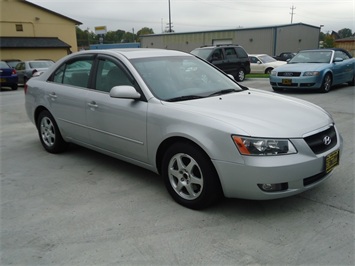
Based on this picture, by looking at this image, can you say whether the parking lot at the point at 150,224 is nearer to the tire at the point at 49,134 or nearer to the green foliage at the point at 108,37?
the tire at the point at 49,134

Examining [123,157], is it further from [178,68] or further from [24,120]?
[24,120]

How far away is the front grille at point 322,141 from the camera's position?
3.18 m

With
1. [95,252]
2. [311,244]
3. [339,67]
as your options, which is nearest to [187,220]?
[95,252]

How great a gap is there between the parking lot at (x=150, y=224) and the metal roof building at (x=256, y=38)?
119 ft

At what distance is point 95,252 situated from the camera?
2787mm

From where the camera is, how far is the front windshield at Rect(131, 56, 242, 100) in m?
3.88

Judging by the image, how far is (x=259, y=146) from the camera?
300 cm

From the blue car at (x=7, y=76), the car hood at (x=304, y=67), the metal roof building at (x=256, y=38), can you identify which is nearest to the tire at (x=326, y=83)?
the car hood at (x=304, y=67)


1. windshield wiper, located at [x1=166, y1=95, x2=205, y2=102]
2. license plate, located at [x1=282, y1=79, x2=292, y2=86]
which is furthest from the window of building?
windshield wiper, located at [x1=166, y1=95, x2=205, y2=102]

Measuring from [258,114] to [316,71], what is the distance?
8309 mm

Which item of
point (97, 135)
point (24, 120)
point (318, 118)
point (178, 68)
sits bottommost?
point (24, 120)

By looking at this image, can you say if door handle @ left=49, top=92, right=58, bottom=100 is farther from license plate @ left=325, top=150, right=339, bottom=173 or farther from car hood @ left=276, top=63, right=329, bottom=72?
car hood @ left=276, top=63, right=329, bottom=72

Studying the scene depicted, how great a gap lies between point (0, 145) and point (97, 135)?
107 inches

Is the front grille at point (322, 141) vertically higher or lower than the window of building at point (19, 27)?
lower
